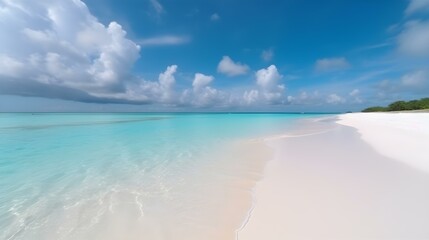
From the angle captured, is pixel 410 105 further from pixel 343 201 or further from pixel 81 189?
pixel 81 189

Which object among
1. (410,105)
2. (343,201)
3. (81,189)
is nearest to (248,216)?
(343,201)

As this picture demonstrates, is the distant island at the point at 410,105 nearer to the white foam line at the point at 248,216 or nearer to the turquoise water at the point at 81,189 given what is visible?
the white foam line at the point at 248,216

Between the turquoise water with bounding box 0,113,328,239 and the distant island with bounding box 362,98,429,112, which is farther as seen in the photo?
the distant island with bounding box 362,98,429,112

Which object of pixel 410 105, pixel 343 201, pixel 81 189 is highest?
pixel 410 105

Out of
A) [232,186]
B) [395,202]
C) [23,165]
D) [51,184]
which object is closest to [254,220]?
[232,186]

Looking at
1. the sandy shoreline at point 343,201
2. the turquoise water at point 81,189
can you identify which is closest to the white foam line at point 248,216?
the sandy shoreline at point 343,201

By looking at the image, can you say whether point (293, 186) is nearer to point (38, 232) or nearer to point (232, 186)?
point (232, 186)

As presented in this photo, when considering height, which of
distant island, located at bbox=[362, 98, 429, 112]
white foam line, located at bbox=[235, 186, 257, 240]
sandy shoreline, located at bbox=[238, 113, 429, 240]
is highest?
distant island, located at bbox=[362, 98, 429, 112]

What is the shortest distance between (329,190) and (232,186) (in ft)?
7.15

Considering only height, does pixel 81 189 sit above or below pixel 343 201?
below

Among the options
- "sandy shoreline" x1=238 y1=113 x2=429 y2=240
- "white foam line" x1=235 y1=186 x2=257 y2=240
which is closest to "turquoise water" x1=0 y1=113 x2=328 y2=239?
"white foam line" x1=235 y1=186 x2=257 y2=240

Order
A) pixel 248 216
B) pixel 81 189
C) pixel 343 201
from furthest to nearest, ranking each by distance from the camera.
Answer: pixel 81 189, pixel 343 201, pixel 248 216

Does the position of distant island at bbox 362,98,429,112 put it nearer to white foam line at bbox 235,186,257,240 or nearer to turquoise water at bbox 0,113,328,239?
white foam line at bbox 235,186,257,240

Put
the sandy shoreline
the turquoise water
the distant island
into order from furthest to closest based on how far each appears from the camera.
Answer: the distant island → the turquoise water → the sandy shoreline
